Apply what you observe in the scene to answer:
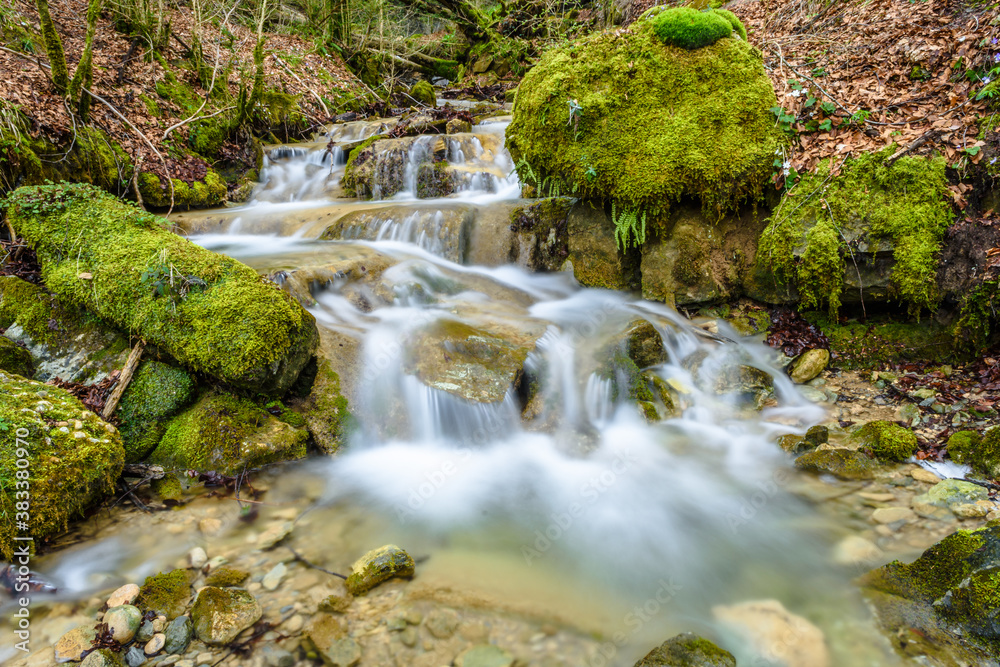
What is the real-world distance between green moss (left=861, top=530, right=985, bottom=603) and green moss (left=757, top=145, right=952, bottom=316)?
3093 millimetres

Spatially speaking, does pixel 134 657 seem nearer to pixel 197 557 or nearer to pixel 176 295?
pixel 197 557

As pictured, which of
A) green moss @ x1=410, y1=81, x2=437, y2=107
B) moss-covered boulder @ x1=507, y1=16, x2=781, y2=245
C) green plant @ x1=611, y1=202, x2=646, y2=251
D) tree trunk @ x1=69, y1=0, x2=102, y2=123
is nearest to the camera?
moss-covered boulder @ x1=507, y1=16, x2=781, y2=245

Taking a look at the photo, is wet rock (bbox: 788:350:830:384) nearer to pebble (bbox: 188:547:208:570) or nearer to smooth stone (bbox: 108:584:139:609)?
pebble (bbox: 188:547:208:570)

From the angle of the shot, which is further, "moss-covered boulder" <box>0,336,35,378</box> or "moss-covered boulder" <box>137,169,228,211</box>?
"moss-covered boulder" <box>137,169,228,211</box>

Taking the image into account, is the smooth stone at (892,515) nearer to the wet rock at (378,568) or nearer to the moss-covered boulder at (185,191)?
the wet rock at (378,568)

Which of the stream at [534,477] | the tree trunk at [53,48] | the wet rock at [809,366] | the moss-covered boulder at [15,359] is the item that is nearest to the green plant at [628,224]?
the stream at [534,477]

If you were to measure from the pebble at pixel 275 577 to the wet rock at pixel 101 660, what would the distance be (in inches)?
27.0

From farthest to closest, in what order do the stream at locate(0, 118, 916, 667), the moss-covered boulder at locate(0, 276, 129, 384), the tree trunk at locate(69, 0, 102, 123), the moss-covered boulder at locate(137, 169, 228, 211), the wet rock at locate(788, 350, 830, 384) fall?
the moss-covered boulder at locate(137, 169, 228, 211), the tree trunk at locate(69, 0, 102, 123), the wet rock at locate(788, 350, 830, 384), the moss-covered boulder at locate(0, 276, 129, 384), the stream at locate(0, 118, 916, 667)

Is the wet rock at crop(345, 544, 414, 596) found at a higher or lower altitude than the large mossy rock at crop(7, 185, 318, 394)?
lower

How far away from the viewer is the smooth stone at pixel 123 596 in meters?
2.57

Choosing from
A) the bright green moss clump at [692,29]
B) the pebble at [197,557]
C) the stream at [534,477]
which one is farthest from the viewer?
the bright green moss clump at [692,29]

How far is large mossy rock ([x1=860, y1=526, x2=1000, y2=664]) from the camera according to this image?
7.02 ft

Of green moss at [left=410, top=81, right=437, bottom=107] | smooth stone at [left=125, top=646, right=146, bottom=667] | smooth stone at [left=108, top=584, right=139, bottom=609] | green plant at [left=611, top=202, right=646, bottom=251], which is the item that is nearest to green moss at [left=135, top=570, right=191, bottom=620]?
smooth stone at [left=108, top=584, right=139, bottom=609]

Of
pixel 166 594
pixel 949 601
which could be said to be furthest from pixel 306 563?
pixel 949 601
